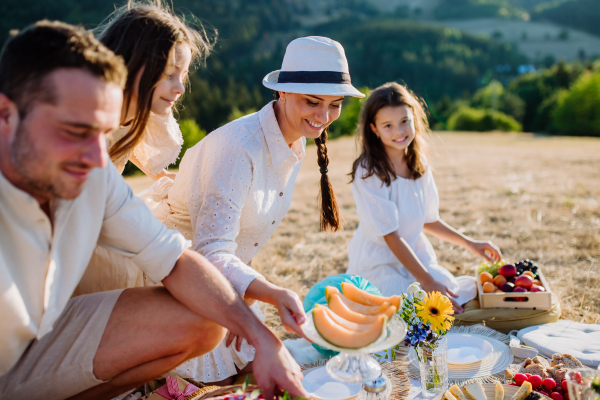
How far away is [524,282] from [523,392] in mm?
1462

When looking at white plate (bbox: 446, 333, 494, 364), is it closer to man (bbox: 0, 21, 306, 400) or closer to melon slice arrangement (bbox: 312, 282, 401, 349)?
melon slice arrangement (bbox: 312, 282, 401, 349)

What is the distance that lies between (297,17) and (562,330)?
125 metres

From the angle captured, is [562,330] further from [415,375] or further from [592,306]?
[415,375]

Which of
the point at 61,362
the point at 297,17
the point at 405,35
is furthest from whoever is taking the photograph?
the point at 297,17

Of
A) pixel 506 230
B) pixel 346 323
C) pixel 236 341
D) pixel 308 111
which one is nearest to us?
pixel 346 323

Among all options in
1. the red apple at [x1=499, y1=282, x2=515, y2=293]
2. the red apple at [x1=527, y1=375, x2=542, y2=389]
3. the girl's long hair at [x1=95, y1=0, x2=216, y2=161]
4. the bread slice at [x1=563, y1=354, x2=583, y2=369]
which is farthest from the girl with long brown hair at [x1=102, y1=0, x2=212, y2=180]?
the red apple at [x1=499, y1=282, x2=515, y2=293]

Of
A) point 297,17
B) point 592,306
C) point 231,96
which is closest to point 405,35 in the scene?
point 297,17

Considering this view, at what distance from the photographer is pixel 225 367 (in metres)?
2.80

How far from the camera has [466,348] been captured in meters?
2.82

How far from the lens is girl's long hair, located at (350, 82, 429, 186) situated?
3719 millimetres

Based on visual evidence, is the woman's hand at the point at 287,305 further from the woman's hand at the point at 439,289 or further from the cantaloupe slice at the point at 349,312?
the woman's hand at the point at 439,289

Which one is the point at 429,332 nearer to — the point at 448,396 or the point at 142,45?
the point at 448,396

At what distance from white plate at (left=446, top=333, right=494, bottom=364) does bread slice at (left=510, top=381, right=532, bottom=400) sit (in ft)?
1.78

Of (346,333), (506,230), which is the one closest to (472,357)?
(346,333)
